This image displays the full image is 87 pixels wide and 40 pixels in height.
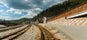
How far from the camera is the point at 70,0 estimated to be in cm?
10431

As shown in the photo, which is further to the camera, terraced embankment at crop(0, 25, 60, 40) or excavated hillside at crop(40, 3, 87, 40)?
terraced embankment at crop(0, 25, 60, 40)

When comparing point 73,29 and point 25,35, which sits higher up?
point 73,29

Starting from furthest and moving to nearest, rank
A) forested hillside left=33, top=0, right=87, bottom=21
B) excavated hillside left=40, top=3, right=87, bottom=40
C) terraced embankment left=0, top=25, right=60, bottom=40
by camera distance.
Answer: forested hillside left=33, top=0, right=87, bottom=21 < terraced embankment left=0, top=25, right=60, bottom=40 < excavated hillside left=40, top=3, right=87, bottom=40

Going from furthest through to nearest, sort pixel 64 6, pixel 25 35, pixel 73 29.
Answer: pixel 64 6 → pixel 25 35 → pixel 73 29

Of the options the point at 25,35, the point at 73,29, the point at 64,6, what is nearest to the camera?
the point at 73,29

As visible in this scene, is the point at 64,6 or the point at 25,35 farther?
the point at 64,6

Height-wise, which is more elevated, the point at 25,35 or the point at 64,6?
the point at 64,6

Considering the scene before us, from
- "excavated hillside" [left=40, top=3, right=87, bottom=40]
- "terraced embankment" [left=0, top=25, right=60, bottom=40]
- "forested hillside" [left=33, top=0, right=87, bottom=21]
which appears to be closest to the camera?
"excavated hillside" [left=40, top=3, right=87, bottom=40]

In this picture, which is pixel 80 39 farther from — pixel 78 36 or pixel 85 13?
pixel 85 13

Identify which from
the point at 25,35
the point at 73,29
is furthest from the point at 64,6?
the point at 73,29

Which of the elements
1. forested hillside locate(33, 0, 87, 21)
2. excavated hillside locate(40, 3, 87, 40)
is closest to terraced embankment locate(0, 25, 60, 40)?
excavated hillside locate(40, 3, 87, 40)

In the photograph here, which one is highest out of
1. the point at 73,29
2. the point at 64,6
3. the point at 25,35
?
the point at 64,6

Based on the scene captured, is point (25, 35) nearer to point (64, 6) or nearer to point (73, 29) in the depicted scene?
point (73, 29)

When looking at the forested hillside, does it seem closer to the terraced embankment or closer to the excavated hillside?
the excavated hillside
